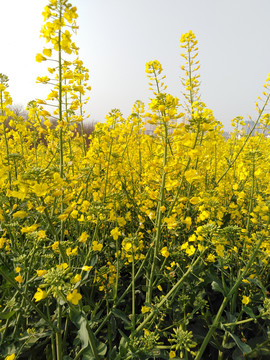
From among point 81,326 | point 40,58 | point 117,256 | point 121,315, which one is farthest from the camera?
point 117,256

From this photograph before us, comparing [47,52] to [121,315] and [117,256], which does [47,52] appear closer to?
[117,256]

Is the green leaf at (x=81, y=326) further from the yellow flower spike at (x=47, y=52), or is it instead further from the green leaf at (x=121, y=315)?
the yellow flower spike at (x=47, y=52)

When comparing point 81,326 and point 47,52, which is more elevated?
point 47,52

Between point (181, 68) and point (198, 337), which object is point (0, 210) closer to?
point (198, 337)

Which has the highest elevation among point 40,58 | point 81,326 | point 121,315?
point 40,58

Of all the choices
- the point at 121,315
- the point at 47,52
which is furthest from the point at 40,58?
the point at 121,315

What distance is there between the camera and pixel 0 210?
91.7 inches

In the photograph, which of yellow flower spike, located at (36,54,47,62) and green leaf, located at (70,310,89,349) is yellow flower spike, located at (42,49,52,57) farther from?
green leaf, located at (70,310,89,349)

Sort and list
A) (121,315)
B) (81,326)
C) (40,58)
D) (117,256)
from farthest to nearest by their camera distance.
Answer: (117,256) < (121,315) < (40,58) < (81,326)

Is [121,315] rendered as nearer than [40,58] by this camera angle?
No

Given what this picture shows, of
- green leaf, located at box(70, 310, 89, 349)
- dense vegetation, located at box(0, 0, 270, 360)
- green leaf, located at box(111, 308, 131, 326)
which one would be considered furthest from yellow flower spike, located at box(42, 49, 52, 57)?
green leaf, located at box(111, 308, 131, 326)

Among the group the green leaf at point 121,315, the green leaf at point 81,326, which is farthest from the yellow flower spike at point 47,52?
the green leaf at point 121,315

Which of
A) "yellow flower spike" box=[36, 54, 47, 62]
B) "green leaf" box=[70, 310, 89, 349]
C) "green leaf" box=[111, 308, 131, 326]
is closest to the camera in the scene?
"green leaf" box=[70, 310, 89, 349]

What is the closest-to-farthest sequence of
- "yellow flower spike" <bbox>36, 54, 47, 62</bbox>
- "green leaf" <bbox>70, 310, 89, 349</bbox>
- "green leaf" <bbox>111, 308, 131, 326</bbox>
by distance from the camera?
"green leaf" <bbox>70, 310, 89, 349</bbox> → "yellow flower spike" <bbox>36, 54, 47, 62</bbox> → "green leaf" <bbox>111, 308, 131, 326</bbox>
